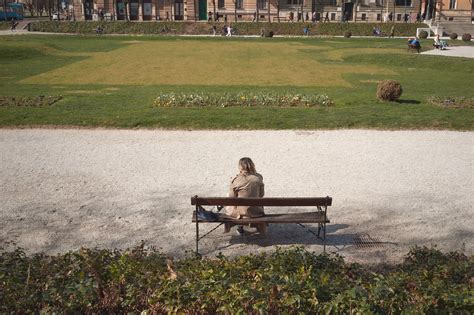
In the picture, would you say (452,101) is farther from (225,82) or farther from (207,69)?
(207,69)

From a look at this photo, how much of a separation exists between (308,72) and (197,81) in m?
8.06

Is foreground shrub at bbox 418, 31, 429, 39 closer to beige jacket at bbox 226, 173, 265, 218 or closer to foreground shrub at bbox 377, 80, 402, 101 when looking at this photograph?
foreground shrub at bbox 377, 80, 402, 101

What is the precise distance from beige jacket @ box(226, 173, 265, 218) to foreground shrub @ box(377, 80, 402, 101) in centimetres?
1369

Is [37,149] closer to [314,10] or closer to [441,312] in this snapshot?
[441,312]

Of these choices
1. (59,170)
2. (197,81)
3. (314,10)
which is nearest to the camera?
(59,170)

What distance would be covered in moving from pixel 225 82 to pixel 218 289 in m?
22.3

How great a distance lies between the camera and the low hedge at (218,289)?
210 inches

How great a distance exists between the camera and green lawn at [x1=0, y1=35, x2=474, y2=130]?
1778cm

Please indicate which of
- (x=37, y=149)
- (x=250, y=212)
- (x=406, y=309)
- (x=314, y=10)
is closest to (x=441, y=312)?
(x=406, y=309)

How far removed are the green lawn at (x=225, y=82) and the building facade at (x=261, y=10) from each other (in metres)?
33.1

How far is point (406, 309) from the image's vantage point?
514 cm

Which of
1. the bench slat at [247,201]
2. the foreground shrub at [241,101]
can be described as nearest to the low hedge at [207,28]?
the foreground shrub at [241,101]

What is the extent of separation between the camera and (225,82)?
27125 mm

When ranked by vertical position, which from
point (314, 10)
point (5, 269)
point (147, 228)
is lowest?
point (147, 228)
